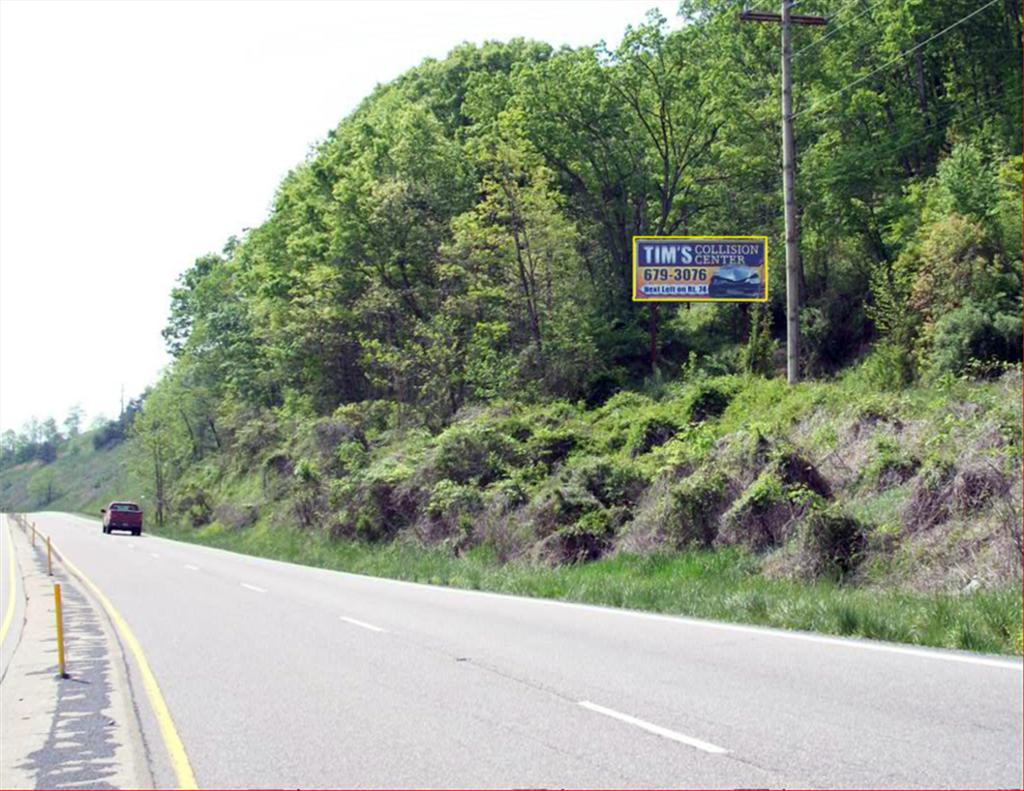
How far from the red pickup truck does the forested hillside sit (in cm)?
931

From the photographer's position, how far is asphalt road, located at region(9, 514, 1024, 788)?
765cm

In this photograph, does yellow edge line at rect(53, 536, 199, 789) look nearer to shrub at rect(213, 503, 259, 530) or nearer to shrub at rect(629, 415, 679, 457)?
shrub at rect(629, 415, 679, 457)

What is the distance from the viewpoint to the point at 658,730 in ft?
29.1

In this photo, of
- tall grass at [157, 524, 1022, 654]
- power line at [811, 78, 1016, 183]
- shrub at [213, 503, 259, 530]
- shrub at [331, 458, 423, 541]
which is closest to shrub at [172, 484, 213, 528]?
shrub at [213, 503, 259, 530]

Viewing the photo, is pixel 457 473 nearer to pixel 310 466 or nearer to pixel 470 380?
pixel 470 380

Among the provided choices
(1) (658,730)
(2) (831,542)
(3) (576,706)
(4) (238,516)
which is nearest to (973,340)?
(2) (831,542)

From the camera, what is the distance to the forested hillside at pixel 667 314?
74.1 feet

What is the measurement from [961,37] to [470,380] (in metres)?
21.1

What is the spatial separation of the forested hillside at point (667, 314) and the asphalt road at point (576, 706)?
5.98 m

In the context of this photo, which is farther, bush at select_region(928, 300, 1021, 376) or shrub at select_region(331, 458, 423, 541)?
shrub at select_region(331, 458, 423, 541)

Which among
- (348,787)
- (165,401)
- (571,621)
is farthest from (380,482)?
(165,401)

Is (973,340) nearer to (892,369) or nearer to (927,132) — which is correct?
(892,369)

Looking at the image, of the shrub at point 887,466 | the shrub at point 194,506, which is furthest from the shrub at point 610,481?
the shrub at point 194,506

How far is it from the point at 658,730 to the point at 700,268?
22373 mm
